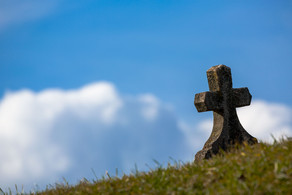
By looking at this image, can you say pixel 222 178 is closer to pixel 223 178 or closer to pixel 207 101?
pixel 223 178

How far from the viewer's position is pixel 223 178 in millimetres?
5832

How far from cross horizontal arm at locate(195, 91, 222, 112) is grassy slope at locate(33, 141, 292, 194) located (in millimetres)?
2457

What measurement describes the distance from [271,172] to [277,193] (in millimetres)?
524

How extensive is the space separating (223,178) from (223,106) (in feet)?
14.3

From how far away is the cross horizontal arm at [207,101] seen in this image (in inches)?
375

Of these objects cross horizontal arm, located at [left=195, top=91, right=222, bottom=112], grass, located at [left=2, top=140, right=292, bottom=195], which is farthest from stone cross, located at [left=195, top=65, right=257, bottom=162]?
grass, located at [left=2, top=140, right=292, bottom=195]

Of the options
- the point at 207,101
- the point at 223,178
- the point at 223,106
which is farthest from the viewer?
the point at 223,106

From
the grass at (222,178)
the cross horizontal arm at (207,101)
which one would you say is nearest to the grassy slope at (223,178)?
the grass at (222,178)

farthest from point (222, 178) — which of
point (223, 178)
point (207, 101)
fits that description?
point (207, 101)

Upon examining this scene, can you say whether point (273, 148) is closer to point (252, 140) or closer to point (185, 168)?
point (185, 168)

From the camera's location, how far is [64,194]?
7.38 metres

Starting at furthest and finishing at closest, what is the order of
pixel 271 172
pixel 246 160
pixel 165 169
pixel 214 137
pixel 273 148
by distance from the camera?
pixel 214 137 < pixel 165 169 < pixel 273 148 < pixel 246 160 < pixel 271 172

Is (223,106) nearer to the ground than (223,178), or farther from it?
farther from it

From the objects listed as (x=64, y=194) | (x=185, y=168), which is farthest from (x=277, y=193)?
(x=64, y=194)
